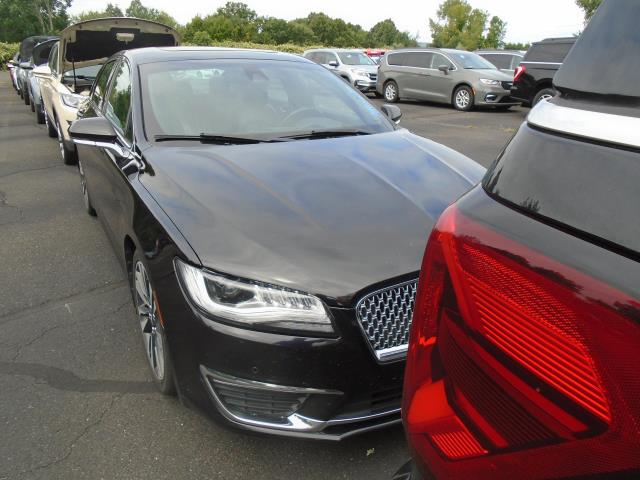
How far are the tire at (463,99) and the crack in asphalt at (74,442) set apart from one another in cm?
1418

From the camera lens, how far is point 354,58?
2000cm

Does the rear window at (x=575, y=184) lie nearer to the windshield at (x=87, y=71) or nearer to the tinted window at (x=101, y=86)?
the tinted window at (x=101, y=86)

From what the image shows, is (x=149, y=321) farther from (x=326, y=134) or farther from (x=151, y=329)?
(x=326, y=134)

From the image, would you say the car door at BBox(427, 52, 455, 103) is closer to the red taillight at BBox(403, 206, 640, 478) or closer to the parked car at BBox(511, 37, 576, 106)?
the parked car at BBox(511, 37, 576, 106)

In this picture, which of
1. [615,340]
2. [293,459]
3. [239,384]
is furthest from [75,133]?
[615,340]

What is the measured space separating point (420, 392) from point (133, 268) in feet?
6.98

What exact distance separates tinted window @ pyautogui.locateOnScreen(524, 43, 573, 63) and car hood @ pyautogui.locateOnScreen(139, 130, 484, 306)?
37.7 feet

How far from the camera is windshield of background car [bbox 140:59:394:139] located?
10.9 feet

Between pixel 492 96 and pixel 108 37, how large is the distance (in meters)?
10.6

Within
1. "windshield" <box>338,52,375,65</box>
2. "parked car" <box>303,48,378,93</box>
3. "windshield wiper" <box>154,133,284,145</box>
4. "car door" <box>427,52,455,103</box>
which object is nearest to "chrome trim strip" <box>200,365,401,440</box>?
"windshield wiper" <box>154,133,284,145</box>

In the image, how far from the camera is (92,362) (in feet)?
9.78

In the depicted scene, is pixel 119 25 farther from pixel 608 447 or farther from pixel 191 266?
pixel 608 447

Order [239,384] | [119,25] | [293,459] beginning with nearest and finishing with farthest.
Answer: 1. [239,384]
2. [293,459]
3. [119,25]

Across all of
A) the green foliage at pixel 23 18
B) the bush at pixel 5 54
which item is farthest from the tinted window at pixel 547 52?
the green foliage at pixel 23 18
